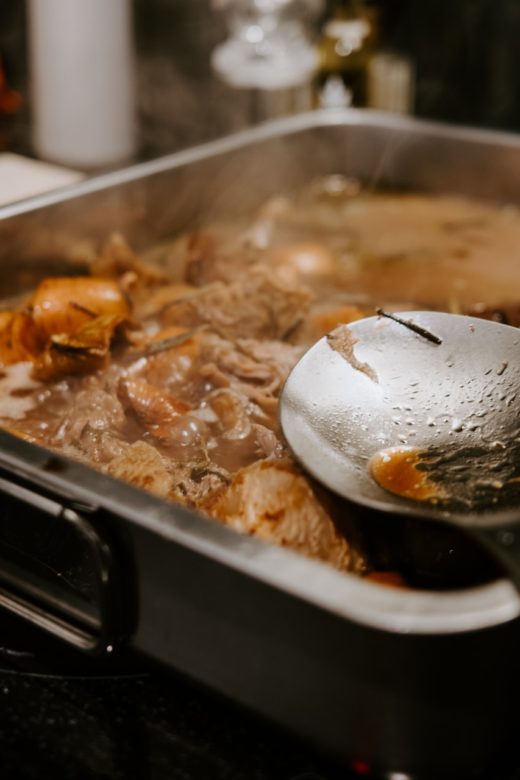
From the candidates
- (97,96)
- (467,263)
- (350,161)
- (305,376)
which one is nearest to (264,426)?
(305,376)

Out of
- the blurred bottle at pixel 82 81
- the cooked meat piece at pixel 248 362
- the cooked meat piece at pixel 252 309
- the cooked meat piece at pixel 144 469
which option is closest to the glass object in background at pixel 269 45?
the blurred bottle at pixel 82 81

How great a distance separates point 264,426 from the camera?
48.3 inches

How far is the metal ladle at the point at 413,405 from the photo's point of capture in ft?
3.23

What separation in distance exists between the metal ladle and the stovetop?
0.29 metres

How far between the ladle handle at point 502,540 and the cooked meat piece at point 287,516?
0.21 metres

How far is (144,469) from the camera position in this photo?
1.08 m

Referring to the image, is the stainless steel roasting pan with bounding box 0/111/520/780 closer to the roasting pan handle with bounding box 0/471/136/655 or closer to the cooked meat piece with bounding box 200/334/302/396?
the roasting pan handle with bounding box 0/471/136/655

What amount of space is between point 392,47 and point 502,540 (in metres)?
2.76

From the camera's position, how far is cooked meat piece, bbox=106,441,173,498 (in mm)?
1062

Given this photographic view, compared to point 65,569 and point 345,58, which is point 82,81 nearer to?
point 345,58

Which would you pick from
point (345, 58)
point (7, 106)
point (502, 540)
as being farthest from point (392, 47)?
point (502, 540)

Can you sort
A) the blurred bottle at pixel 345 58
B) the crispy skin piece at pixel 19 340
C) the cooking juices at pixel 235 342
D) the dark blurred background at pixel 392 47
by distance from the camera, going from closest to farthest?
the cooking juices at pixel 235 342 < the crispy skin piece at pixel 19 340 < the blurred bottle at pixel 345 58 < the dark blurred background at pixel 392 47

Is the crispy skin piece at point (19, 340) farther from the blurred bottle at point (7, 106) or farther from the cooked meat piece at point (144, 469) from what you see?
the blurred bottle at point (7, 106)

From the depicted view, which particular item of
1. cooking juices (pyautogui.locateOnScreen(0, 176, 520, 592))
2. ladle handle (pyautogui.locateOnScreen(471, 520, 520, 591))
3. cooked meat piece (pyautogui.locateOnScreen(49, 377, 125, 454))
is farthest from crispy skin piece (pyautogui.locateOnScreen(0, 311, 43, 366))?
ladle handle (pyautogui.locateOnScreen(471, 520, 520, 591))
